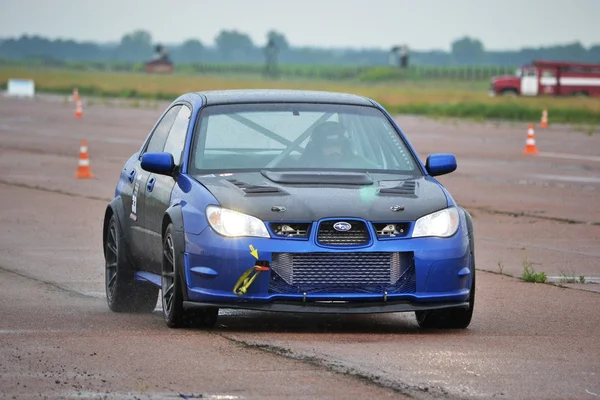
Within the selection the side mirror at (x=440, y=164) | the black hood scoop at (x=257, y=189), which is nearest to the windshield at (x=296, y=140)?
the side mirror at (x=440, y=164)

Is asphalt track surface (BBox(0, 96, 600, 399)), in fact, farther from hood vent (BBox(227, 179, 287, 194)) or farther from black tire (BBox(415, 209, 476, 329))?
hood vent (BBox(227, 179, 287, 194))

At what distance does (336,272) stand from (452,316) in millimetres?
987

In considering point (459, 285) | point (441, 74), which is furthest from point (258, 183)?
point (441, 74)

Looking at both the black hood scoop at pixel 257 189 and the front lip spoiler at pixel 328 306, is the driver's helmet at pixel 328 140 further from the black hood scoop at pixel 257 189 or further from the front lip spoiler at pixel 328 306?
the front lip spoiler at pixel 328 306

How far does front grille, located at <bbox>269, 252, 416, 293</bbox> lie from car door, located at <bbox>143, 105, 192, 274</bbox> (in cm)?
121

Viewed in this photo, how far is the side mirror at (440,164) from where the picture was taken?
10.1 metres

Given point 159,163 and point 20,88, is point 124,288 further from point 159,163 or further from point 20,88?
point 20,88

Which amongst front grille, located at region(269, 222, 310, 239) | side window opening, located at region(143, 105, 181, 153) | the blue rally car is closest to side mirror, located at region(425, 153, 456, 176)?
the blue rally car

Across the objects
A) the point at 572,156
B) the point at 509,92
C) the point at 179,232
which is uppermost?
the point at 179,232

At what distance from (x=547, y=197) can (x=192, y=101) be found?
13489 millimetres

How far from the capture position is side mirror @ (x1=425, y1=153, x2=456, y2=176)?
1009cm

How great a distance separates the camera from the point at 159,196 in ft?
32.9

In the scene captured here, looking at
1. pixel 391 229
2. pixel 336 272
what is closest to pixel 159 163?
pixel 336 272

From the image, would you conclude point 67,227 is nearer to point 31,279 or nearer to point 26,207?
point 26,207
